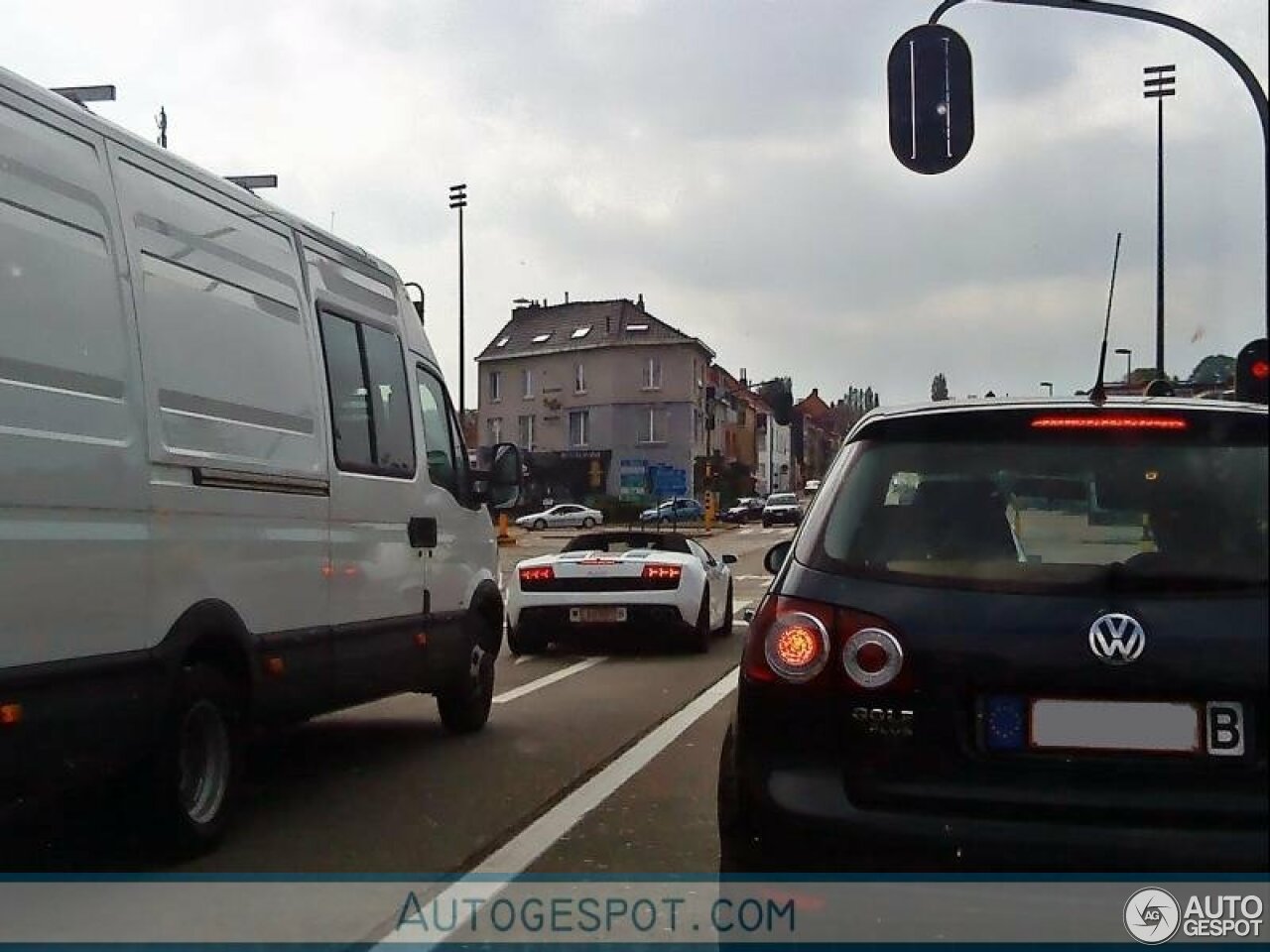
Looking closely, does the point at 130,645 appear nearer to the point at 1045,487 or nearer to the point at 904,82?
the point at 1045,487

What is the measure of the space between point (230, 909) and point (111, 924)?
37 centimetres

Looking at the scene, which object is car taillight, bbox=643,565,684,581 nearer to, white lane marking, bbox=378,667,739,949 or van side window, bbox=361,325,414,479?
white lane marking, bbox=378,667,739,949

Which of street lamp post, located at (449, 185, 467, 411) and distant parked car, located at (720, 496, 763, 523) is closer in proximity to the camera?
street lamp post, located at (449, 185, 467, 411)

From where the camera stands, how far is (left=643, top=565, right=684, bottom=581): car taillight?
46.4 feet

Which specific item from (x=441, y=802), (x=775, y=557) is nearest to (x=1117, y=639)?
(x=775, y=557)

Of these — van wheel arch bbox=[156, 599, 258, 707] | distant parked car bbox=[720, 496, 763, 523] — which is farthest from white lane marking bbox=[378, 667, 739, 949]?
distant parked car bbox=[720, 496, 763, 523]

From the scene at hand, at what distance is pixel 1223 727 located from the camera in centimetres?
354

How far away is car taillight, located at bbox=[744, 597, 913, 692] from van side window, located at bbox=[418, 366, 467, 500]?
5056mm

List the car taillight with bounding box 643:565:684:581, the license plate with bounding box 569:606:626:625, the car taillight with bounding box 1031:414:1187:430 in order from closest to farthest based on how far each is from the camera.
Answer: the car taillight with bounding box 1031:414:1187:430 < the license plate with bounding box 569:606:626:625 < the car taillight with bounding box 643:565:684:581

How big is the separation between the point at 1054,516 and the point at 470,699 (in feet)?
18.9

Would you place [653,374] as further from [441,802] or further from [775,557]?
[775,557]

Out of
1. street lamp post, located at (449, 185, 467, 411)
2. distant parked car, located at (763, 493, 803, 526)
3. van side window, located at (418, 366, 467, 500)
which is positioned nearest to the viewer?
van side window, located at (418, 366, 467, 500)

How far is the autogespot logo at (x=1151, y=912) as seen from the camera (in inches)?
137

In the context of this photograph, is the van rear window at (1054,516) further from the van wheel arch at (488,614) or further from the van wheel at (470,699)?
the van wheel arch at (488,614)
